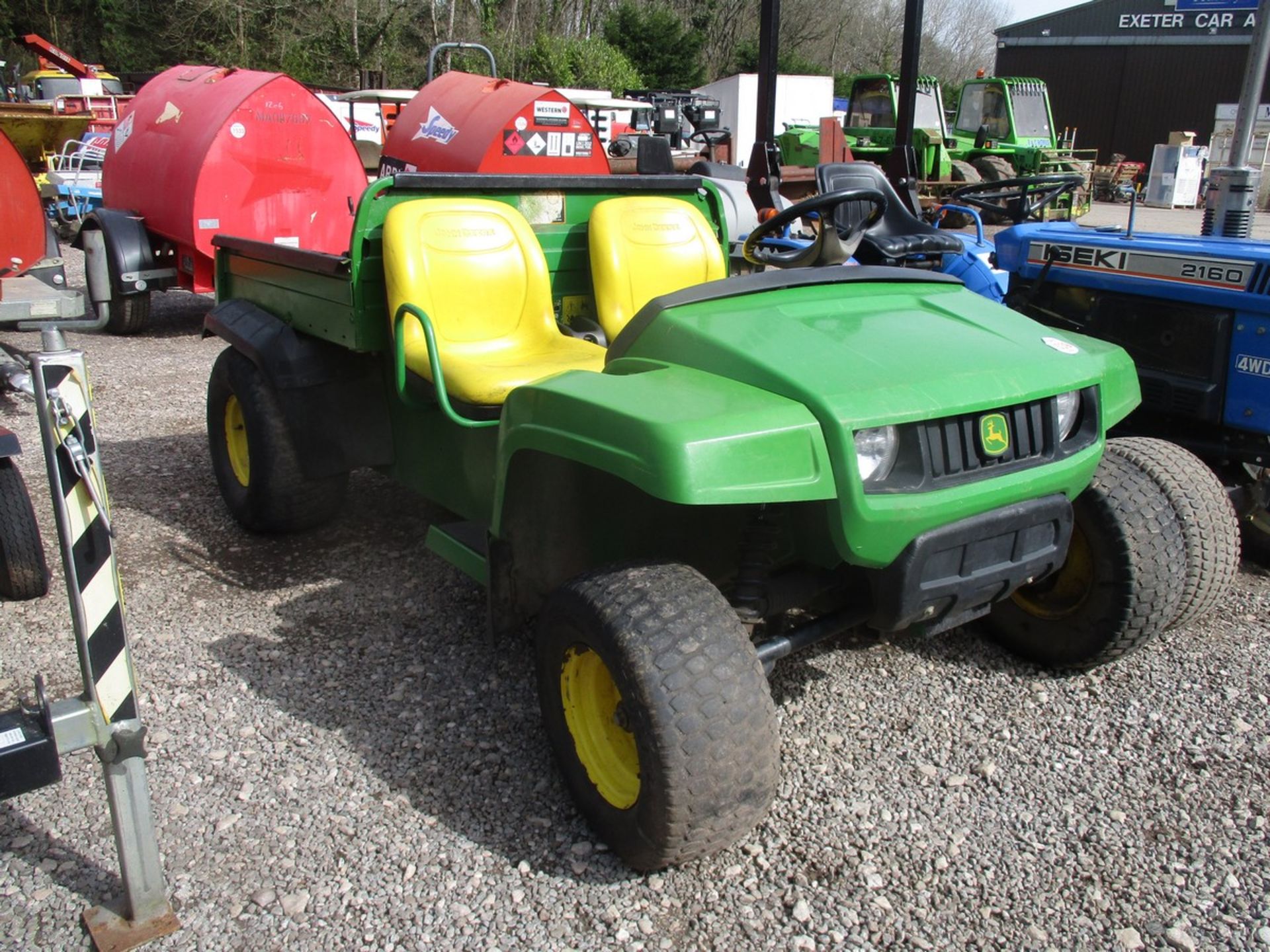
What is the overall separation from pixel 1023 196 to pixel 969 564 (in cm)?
240

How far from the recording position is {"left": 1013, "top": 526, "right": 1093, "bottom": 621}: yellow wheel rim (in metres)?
2.80

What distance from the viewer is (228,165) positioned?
7.11 m

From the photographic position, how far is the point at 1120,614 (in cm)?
272

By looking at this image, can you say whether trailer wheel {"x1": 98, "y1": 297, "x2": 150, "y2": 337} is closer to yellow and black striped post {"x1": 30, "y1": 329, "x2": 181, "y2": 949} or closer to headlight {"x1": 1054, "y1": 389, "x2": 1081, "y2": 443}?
yellow and black striped post {"x1": 30, "y1": 329, "x2": 181, "y2": 949}

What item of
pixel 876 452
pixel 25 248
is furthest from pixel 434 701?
pixel 25 248

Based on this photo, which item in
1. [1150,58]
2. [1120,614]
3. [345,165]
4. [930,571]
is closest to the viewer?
[930,571]

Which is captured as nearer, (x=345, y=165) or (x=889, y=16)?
(x=345, y=165)

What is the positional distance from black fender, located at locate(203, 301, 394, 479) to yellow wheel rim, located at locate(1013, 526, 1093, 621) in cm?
212

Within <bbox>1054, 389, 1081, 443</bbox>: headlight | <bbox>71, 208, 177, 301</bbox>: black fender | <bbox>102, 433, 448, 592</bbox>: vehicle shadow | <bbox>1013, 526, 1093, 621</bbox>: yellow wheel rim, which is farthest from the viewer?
<bbox>71, 208, 177, 301</bbox>: black fender

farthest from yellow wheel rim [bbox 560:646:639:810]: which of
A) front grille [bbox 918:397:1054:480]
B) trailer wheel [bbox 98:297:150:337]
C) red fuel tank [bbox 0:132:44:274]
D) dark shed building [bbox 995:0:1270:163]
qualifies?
dark shed building [bbox 995:0:1270:163]

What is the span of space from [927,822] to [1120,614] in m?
0.81

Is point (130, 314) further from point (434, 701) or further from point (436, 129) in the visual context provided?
point (434, 701)

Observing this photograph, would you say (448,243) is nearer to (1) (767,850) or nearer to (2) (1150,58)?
(1) (767,850)

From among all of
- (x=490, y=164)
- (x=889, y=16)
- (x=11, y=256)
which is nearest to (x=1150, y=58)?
(x=889, y=16)
